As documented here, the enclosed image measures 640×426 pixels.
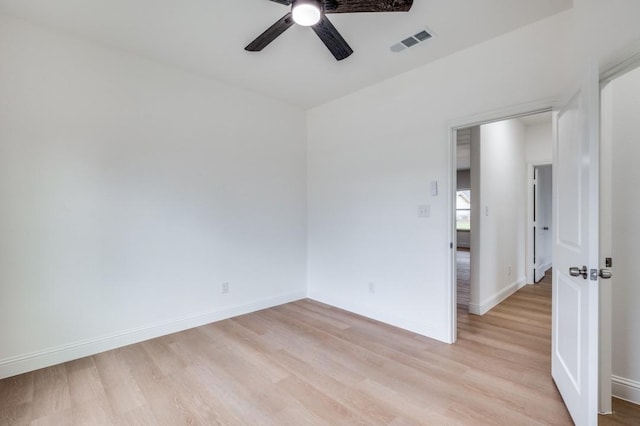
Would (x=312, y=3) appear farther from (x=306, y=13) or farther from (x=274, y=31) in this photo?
(x=274, y=31)

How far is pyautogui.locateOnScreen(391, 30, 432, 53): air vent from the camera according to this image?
7.99 feet

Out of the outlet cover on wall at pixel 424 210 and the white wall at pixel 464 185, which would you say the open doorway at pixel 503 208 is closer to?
the outlet cover on wall at pixel 424 210

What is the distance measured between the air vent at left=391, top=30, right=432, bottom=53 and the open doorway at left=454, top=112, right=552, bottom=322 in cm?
87

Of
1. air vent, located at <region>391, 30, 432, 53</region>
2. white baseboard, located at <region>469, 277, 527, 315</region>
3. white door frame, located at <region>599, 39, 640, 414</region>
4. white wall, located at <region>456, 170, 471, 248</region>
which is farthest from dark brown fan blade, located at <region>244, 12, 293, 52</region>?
white wall, located at <region>456, 170, 471, 248</region>

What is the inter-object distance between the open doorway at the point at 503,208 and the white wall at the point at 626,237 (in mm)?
1013

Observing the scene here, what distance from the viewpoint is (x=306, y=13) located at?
5.30 feet

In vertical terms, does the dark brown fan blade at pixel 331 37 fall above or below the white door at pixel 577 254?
above

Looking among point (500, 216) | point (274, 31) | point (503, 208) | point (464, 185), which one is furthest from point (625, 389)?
point (464, 185)

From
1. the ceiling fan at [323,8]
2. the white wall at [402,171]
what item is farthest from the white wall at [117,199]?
the ceiling fan at [323,8]

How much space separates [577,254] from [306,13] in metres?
2.00

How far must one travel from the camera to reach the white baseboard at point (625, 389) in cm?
193

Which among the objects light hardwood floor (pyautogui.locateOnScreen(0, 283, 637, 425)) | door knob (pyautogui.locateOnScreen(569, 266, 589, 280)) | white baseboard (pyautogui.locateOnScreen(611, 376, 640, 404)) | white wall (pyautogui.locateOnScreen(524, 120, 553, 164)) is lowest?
light hardwood floor (pyautogui.locateOnScreen(0, 283, 637, 425))

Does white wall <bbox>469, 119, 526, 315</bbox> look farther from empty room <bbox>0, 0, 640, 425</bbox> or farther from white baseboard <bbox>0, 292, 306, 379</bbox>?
white baseboard <bbox>0, 292, 306, 379</bbox>

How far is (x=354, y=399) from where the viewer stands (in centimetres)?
199
